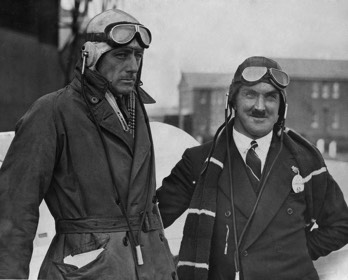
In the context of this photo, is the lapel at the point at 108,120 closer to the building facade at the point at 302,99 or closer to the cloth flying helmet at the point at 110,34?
the cloth flying helmet at the point at 110,34

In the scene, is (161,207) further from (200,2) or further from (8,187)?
(200,2)

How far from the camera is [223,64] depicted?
2.66 meters

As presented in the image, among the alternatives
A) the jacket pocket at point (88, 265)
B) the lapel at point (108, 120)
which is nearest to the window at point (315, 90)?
the lapel at point (108, 120)

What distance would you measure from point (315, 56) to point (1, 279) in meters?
1.89

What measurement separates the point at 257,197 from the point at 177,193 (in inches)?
11.1

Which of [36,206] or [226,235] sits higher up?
[36,206]

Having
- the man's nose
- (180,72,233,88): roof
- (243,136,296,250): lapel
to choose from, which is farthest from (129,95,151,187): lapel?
(180,72,233,88): roof

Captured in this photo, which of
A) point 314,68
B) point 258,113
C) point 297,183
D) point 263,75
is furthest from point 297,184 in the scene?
point 314,68

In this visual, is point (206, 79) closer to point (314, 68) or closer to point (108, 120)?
point (314, 68)

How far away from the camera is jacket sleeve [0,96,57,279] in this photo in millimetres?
1461

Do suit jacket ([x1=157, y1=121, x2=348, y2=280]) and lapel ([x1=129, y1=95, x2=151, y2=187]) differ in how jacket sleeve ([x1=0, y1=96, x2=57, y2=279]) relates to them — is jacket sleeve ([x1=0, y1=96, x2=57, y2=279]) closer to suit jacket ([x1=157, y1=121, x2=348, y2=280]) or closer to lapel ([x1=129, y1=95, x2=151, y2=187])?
lapel ([x1=129, y1=95, x2=151, y2=187])

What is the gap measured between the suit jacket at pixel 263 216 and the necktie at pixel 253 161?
3 centimetres

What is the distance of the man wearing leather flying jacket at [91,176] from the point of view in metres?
1.50

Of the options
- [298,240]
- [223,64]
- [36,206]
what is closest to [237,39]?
[223,64]
